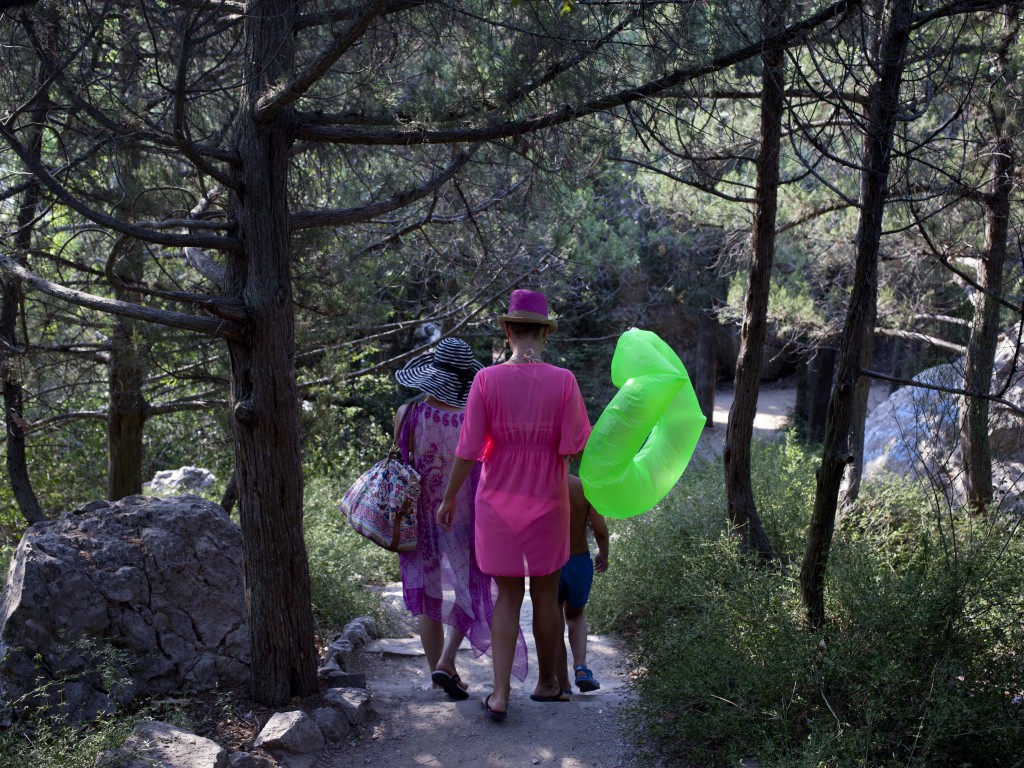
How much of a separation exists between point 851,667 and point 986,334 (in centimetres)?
212

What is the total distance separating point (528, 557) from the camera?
4160 mm

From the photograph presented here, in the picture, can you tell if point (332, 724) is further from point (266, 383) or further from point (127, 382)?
point (127, 382)

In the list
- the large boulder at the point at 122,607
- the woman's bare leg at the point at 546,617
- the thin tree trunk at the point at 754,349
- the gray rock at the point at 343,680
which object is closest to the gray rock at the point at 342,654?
the gray rock at the point at 343,680

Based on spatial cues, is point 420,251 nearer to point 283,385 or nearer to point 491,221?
point 491,221

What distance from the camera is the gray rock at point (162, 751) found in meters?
3.30

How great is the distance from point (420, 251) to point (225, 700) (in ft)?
14.5

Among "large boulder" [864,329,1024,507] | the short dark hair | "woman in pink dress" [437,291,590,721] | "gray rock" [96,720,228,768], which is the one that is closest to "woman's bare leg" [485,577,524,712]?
"woman in pink dress" [437,291,590,721]

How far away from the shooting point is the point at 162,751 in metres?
3.44

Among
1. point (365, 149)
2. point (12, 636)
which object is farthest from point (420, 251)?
point (12, 636)

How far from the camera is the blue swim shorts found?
4.54m

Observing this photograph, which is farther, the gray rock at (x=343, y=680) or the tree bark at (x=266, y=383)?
the gray rock at (x=343, y=680)

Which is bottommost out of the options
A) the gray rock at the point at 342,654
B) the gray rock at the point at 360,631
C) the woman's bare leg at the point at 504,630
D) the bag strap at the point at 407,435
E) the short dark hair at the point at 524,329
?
the gray rock at the point at 360,631

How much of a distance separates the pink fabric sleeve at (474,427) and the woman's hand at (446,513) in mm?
286

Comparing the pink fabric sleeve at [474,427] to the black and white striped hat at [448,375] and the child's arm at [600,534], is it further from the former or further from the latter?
the child's arm at [600,534]
